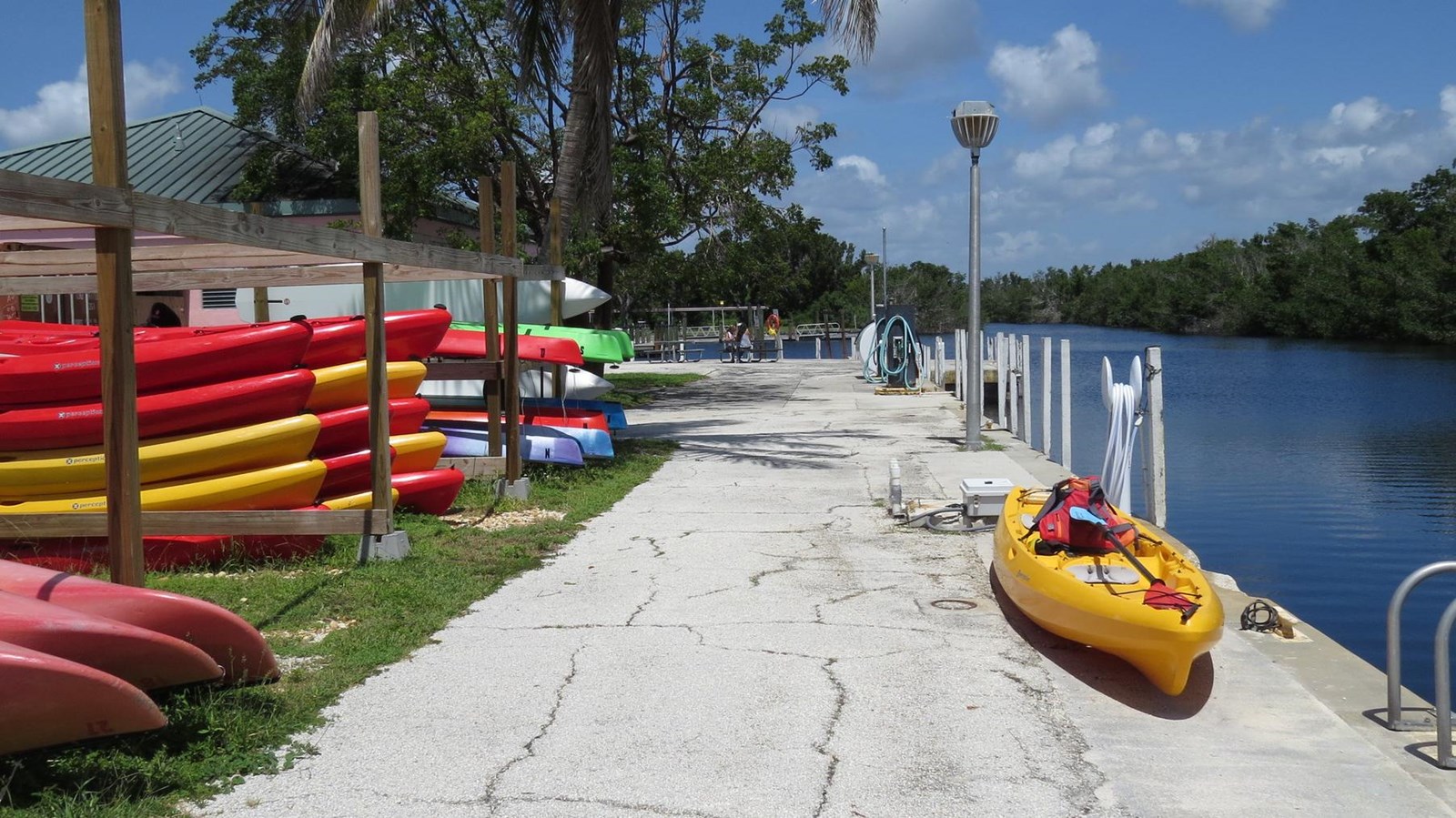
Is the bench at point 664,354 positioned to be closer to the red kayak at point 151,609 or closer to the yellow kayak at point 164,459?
the yellow kayak at point 164,459

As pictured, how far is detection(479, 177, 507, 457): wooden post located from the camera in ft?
37.2

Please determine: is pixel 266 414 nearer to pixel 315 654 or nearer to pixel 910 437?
pixel 315 654

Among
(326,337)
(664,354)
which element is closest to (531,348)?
(326,337)

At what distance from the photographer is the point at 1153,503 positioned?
10.1 m

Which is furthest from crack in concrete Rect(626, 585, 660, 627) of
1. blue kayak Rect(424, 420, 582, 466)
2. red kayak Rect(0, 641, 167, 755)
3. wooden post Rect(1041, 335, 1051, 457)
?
→ wooden post Rect(1041, 335, 1051, 457)

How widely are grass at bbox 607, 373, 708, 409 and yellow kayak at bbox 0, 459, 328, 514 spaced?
15.2 meters

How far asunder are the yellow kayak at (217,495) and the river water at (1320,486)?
270 inches

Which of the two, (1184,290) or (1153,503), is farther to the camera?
(1184,290)

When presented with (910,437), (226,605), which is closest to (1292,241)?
(910,437)

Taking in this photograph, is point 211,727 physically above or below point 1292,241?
below

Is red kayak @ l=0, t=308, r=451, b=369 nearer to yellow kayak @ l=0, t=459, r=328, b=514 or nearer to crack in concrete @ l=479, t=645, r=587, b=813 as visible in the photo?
yellow kayak @ l=0, t=459, r=328, b=514

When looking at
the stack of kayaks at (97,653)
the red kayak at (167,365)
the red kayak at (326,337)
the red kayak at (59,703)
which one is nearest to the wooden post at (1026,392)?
the red kayak at (326,337)

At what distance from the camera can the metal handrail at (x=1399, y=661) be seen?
5082 millimetres

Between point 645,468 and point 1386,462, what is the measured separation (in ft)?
42.2
